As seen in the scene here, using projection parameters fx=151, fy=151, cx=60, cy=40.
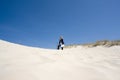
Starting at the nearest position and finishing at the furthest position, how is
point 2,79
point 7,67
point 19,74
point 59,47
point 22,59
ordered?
1. point 2,79
2. point 19,74
3. point 7,67
4. point 22,59
5. point 59,47

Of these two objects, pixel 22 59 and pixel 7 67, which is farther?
pixel 22 59

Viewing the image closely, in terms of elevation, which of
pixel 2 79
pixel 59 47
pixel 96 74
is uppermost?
pixel 59 47

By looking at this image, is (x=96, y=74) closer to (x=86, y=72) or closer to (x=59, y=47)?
(x=86, y=72)

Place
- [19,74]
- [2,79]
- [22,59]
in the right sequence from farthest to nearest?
[22,59] → [19,74] → [2,79]

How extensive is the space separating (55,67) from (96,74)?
626 millimetres

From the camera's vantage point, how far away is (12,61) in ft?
7.91

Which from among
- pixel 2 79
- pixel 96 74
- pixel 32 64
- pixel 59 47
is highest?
pixel 59 47

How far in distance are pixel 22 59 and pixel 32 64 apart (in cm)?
30

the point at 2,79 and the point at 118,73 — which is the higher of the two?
the point at 118,73

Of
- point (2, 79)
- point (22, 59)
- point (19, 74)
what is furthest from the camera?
point (22, 59)

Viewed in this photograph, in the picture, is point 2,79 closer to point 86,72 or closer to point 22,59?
point 22,59

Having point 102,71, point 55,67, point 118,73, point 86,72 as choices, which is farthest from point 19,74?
point 118,73

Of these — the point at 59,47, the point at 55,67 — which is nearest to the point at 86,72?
the point at 55,67

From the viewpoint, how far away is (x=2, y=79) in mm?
1807
